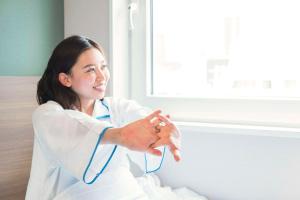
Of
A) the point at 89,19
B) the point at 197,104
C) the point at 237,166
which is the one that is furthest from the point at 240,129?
the point at 89,19

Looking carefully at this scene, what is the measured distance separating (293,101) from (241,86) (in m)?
0.22

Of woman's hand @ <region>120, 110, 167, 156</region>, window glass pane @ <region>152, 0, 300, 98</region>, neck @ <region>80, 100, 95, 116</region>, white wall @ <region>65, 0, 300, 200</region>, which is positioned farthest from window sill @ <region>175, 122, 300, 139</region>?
woman's hand @ <region>120, 110, 167, 156</region>

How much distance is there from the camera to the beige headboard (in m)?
1.55

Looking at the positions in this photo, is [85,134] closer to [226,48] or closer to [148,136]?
[148,136]

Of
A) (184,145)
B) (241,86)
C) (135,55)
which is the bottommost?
(184,145)

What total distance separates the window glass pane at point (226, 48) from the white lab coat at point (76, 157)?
1.30ft

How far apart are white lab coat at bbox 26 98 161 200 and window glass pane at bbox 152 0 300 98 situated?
0.40 m

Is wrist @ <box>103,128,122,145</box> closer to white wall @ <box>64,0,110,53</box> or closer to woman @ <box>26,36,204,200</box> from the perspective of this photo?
woman @ <box>26,36,204,200</box>

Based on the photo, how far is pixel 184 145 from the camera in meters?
1.59

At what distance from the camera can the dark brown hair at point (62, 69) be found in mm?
1219

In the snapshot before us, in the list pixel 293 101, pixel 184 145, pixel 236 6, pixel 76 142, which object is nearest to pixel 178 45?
pixel 236 6

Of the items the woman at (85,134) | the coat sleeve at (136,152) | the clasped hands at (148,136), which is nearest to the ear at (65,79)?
the woman at (85,134)

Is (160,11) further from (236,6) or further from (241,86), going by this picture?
(241,86)

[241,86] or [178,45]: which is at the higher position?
[178,45]
